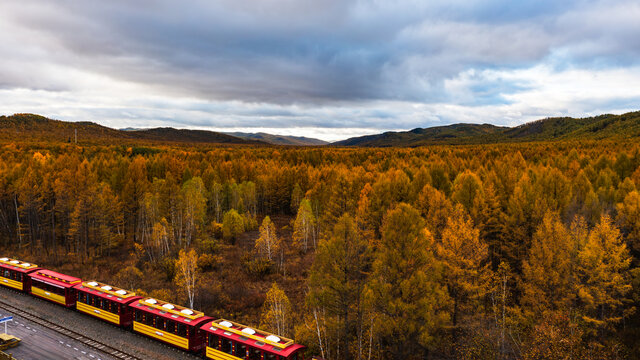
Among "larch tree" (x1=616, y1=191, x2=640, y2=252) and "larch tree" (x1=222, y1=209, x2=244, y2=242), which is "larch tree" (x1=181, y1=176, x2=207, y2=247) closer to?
"larch tree" (x1=222, y1=209, x2=244, y2=242)

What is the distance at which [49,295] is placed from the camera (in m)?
42.6

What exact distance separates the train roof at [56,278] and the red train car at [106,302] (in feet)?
3.99

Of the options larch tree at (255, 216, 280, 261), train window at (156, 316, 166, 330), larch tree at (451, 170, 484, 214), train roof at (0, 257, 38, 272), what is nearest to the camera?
train window at (156, 316, 166, 330)

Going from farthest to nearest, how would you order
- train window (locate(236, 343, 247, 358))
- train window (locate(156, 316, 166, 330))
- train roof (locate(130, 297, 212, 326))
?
train window (locate(156, 316, 166, 330))
train roof (locate(130, 297, 212, 326))
train window (locate(236, 343, 247, 358))

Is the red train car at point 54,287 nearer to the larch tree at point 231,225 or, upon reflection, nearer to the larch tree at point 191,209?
the larch tree at point 191,209

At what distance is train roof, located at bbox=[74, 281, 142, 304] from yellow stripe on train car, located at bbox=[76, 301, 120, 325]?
171 cm

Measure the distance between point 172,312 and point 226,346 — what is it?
7868mm

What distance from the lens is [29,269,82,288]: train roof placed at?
41125 millimetres

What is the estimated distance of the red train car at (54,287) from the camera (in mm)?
40750

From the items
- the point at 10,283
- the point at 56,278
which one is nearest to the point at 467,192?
the point at 56,278

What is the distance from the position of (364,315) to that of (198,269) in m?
33.5

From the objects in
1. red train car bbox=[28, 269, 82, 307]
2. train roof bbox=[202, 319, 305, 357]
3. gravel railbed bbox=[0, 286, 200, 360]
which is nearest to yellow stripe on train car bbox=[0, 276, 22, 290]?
gravel railbed bbox=[0, 286, 200, 360]

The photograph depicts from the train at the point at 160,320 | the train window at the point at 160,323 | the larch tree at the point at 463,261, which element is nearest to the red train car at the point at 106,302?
the train at the point at 160,320

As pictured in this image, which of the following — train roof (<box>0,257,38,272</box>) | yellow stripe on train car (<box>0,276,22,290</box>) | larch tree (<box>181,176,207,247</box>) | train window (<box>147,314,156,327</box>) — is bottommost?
yellow stripe on train car (<box>0,276,22,290</box>)
